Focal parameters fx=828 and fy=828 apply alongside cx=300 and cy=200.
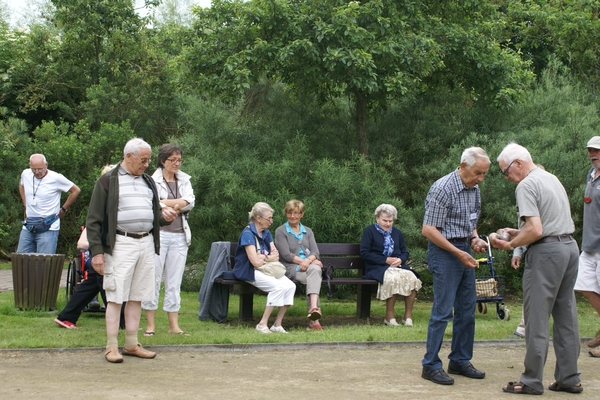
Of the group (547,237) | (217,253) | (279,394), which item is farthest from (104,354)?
(547,237)

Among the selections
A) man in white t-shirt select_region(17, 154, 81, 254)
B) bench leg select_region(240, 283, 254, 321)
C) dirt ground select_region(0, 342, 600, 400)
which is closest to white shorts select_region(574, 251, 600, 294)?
dirt ground select_region(0, 342, 600, 400)

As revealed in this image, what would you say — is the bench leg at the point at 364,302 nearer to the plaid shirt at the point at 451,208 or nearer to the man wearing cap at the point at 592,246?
the man wearing cap at the point at 592,246

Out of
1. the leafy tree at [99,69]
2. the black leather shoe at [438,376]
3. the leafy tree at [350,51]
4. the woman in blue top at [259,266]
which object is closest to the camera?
the black leather shoe at [438,376]

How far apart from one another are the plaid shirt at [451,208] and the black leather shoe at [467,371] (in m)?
1.07

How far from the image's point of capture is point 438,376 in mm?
6461

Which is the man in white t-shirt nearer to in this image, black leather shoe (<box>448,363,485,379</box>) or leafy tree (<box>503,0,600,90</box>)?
black leather shoe (<box>448,363,485,379</box>)

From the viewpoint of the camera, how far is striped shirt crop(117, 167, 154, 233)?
23.4 ft

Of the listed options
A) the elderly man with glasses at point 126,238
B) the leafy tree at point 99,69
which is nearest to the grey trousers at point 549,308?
the elderly man with glasses at point 126,238

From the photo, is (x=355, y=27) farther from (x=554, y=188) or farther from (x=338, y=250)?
(x=554, y=188)

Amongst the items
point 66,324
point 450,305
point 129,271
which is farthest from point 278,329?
point 450,305

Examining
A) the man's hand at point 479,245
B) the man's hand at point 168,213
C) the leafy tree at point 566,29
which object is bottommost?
the man's hand at point 479,245

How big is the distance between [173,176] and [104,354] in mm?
2221

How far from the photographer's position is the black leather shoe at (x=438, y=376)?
21.1ft

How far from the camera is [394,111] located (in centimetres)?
1439
